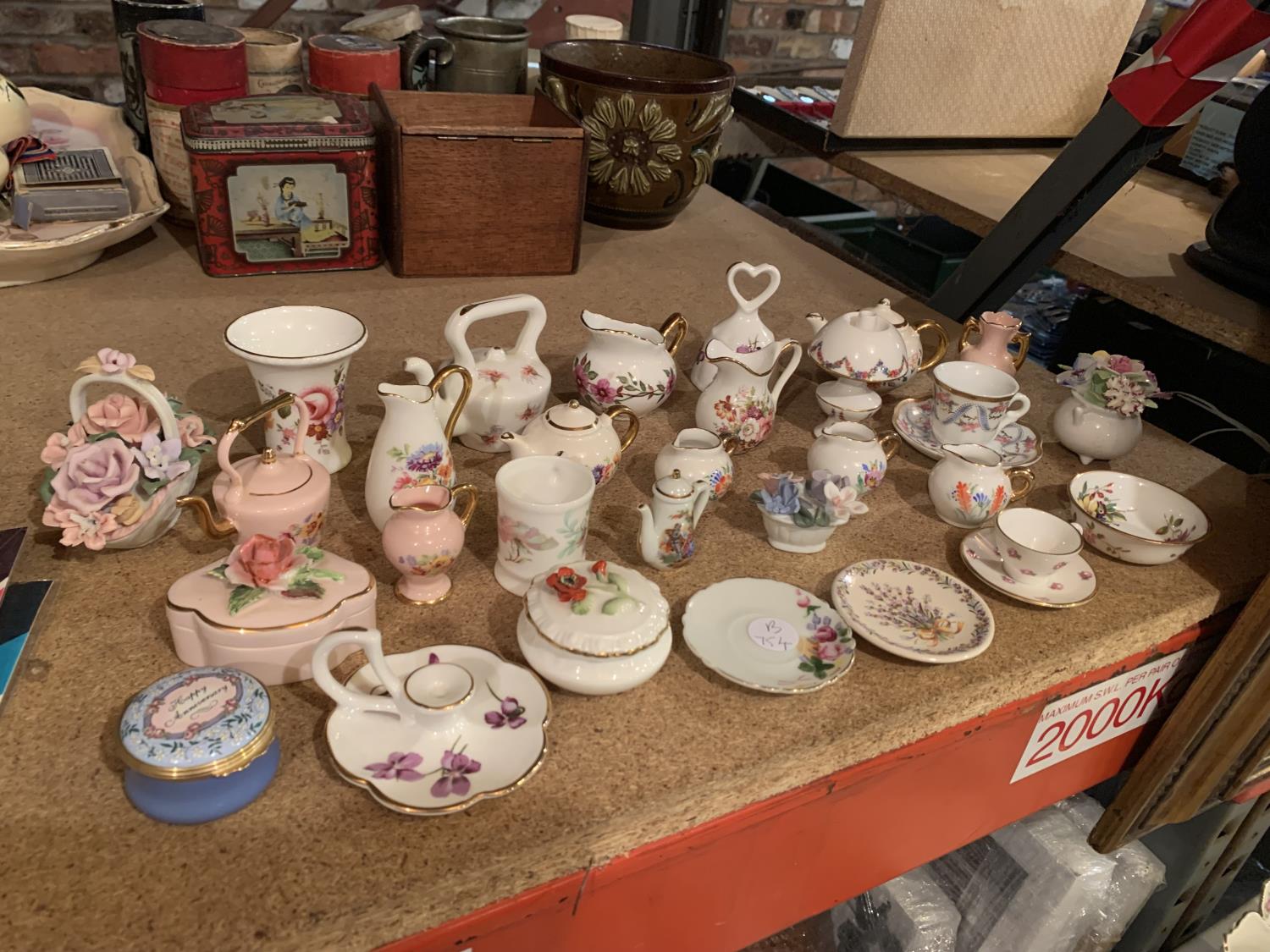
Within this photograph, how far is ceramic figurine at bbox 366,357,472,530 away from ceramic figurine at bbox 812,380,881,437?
46 cm

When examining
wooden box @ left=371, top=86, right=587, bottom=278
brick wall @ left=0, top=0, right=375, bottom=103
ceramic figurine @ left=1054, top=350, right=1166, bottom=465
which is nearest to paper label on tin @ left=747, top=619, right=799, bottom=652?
ceramic figurine @ left=1054, top=350, right=1166, bottom=465

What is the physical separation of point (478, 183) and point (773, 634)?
31.3 inches

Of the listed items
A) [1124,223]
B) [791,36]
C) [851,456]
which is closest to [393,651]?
[851,456]

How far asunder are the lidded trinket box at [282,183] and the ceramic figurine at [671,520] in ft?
2.24

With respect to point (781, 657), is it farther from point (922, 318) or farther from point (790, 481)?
point (922, 318)

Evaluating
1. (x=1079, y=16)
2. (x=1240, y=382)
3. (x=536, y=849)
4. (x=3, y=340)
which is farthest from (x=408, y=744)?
(x=1079, y=16)

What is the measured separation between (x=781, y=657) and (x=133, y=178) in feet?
3.86

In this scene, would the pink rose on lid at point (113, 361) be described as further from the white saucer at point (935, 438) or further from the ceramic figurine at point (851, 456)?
the white saucer at point (935, 438)

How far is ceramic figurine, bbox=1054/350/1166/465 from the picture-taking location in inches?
44.8

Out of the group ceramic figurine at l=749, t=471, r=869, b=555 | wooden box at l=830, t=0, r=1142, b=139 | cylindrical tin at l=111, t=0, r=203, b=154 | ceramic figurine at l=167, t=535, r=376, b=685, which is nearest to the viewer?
ceramic figurine at l=167, t=535, r=376, b=685

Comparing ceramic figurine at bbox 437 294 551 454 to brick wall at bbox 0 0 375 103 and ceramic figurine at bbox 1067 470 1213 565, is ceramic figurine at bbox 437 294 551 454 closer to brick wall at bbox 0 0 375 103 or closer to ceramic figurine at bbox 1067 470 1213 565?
ceramic figurine at bbox 1067 470 1213 565

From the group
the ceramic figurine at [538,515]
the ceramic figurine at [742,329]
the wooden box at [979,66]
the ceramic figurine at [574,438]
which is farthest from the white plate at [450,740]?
the wooden box at [979,66]

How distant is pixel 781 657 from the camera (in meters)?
0.82

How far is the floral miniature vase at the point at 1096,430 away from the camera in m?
1.15
